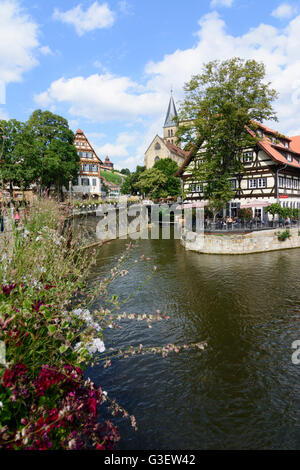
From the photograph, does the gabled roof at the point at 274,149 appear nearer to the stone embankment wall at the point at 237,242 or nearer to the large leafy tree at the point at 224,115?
the large leafy tree at the point at 224,115

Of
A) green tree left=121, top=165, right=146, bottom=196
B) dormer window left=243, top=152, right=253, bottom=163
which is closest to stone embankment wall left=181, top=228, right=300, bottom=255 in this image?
dormer window left=243, top=152, right=253, bottom=163

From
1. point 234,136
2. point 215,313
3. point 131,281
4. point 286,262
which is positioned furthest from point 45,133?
point 215,313

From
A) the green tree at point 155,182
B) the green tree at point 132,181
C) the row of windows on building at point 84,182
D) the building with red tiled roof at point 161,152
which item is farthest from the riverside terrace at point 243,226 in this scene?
the building with red tiled roof at point 161,152

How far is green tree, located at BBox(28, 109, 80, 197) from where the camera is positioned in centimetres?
3966

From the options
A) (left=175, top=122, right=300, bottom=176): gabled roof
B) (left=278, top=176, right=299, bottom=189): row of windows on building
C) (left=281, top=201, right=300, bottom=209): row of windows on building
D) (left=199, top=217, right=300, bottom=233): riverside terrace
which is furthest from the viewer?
(left=281, top=201, right=300, bottom=209): row of windows on building

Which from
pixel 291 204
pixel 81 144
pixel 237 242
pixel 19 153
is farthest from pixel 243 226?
pixel 81 144

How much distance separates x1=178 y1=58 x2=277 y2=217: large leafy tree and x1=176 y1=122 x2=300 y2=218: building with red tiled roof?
1.49m

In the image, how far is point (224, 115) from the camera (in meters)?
27.6

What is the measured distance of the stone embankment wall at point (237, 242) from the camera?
76.6 ft

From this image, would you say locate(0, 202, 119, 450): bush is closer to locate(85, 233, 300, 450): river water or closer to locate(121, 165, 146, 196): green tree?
locate(85, 233, 300, 450): river water

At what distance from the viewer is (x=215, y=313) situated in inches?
445
